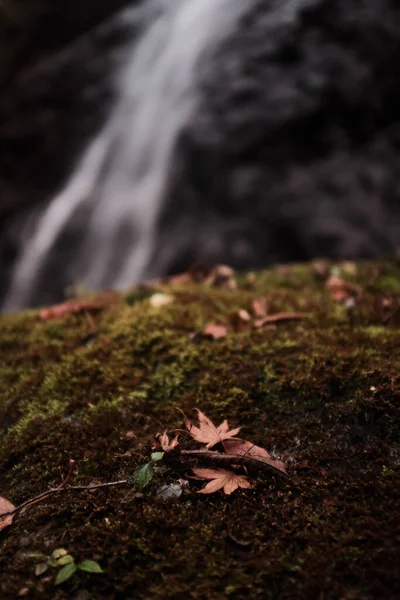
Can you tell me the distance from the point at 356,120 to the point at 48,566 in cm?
→ 731

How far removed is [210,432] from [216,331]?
0.80 metres

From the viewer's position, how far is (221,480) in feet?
4.59

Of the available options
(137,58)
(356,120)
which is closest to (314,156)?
(356,120)

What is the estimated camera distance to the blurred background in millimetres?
6055

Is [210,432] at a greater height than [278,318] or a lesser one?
greater

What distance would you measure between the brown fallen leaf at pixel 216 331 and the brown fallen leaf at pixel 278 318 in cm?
19

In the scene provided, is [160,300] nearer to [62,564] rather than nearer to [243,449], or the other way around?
[243,449]

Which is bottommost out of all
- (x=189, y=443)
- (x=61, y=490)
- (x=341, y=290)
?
(x=341, y=290)

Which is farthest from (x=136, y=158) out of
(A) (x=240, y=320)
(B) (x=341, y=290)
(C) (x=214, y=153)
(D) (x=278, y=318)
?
(D) (x=278, y=318)

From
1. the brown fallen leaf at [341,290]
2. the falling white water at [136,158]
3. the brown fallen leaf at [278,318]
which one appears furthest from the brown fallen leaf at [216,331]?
the falling white water at [136,158]

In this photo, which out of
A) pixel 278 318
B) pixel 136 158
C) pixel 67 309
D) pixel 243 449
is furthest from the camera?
pixel 136 158

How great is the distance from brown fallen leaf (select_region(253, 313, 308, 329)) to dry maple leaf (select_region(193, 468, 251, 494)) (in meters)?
1.05

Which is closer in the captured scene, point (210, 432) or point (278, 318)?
point (210, 432)

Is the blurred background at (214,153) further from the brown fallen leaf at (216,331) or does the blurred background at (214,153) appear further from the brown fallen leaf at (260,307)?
the brown fallen leaf at (216,331)
